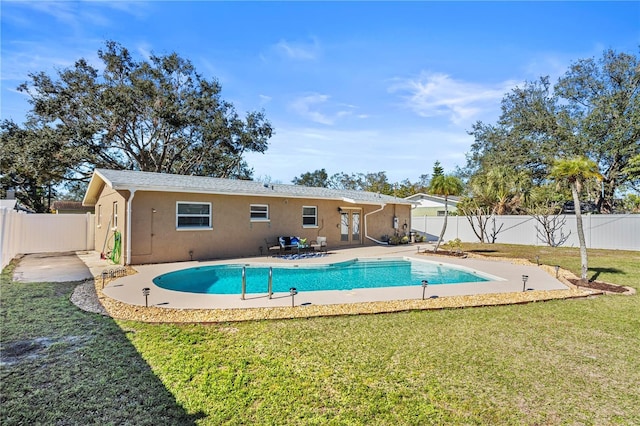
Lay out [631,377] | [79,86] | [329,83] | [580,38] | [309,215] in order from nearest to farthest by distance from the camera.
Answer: [631,377], [580,38], [329,83], [309,215], [79,86]

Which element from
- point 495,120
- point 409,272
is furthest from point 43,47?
point 495,120

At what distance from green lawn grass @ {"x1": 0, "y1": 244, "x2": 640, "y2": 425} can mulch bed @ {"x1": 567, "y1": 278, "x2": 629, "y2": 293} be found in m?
2.81

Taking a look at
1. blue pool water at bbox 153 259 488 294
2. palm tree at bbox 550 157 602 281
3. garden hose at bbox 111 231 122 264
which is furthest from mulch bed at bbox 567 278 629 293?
garden hose at bbox 111 231 122 264

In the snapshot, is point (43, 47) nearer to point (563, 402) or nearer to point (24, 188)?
point (563, 402)

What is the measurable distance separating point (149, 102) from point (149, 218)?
16.3 m

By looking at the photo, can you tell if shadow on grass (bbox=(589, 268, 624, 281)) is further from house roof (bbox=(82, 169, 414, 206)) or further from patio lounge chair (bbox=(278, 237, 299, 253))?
patio lounge chair (bbox=(278, 237, 299, 253))

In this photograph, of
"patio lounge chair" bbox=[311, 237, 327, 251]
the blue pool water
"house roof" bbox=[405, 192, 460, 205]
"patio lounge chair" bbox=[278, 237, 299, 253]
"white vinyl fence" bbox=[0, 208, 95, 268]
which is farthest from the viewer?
"house roof" bbox=[405, 192, 460, 205]

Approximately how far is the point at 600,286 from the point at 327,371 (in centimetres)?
913

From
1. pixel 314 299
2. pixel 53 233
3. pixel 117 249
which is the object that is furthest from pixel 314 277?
pixel 53 233

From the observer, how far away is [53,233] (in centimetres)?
1652

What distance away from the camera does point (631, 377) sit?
3988 millimetres

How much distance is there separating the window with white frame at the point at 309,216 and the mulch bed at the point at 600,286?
11225 millimetres

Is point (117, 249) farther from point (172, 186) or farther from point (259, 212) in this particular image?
point (259, 212)

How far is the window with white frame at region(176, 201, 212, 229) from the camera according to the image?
13.2 meters
